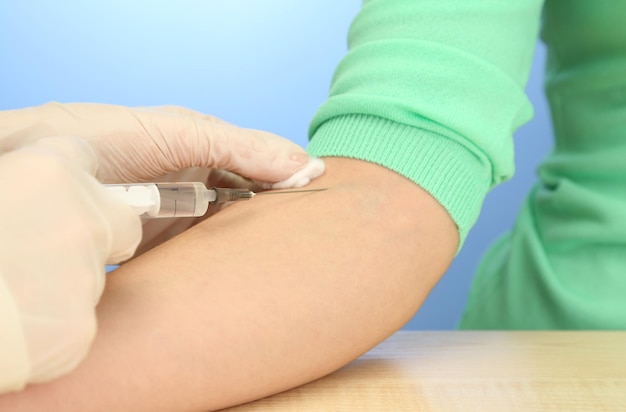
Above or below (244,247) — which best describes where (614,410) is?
below

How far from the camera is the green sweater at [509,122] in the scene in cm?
70

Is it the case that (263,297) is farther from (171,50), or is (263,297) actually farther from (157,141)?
(171,50)

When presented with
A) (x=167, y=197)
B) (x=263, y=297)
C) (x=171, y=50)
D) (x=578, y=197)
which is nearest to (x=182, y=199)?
(x=167, y=197)

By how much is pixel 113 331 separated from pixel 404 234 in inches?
10.7

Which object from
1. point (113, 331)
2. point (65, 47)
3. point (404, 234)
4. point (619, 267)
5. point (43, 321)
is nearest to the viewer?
point (43, 321)

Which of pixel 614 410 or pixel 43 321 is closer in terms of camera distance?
pixel 43 321

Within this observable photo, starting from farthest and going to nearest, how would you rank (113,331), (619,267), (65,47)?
1. (65,47)
2. (619,267)
3. (113,331)

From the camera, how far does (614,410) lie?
544 millimetres

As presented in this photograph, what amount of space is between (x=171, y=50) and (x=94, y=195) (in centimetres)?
189

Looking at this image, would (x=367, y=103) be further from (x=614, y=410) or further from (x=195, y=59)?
(x=195, y=59)

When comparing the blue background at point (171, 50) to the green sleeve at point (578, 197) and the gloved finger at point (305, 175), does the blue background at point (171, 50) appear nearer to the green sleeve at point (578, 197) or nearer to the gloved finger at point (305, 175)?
the green sleeve at point (578, 197)

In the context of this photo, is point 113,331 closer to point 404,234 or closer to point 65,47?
point 404,234

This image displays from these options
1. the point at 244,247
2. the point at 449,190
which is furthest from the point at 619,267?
the point at 244,247

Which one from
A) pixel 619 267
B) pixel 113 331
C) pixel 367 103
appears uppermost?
pixel 367 103
